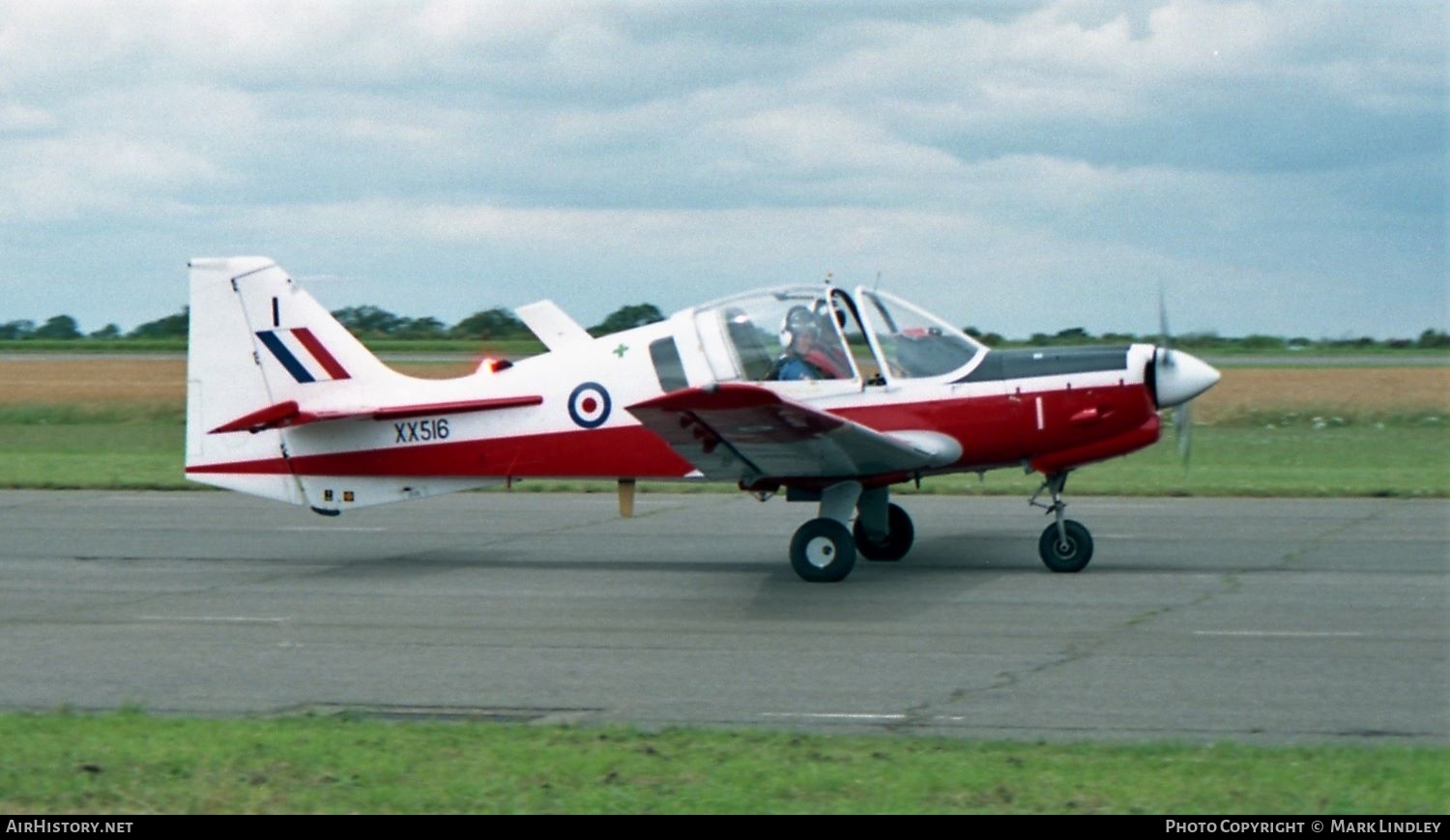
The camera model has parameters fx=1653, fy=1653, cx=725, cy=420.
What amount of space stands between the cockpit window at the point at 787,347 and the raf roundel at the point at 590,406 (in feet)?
4.26

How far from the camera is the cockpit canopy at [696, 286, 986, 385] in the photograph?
43.8 ft

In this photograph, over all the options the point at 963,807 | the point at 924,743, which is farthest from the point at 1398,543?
the point at 963,807

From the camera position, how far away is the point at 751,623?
11.2 meters

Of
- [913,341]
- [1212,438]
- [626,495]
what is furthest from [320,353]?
[1212,438]

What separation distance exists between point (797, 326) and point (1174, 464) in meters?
13.7

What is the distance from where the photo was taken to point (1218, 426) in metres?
34.2

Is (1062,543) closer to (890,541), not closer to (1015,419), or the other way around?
(1015,419)

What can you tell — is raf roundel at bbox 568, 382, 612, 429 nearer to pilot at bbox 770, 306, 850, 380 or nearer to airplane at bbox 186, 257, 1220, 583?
airplane at bbox 186, 257, 1220, 583

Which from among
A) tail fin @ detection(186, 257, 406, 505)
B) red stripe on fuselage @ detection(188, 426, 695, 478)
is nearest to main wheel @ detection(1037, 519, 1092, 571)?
red stripe on fuselage @ detection(188, 426, 695, 478)

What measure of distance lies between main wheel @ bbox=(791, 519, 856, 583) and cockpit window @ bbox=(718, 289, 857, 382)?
4.11 feet

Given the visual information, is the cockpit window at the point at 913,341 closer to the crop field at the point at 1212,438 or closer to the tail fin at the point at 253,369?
the tail fin at the point at 253,369

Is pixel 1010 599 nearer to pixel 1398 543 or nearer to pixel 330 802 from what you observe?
pixel 1398 543

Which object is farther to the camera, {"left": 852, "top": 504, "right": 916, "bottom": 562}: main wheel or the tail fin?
the tail fin

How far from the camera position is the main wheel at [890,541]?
14.3 metres
